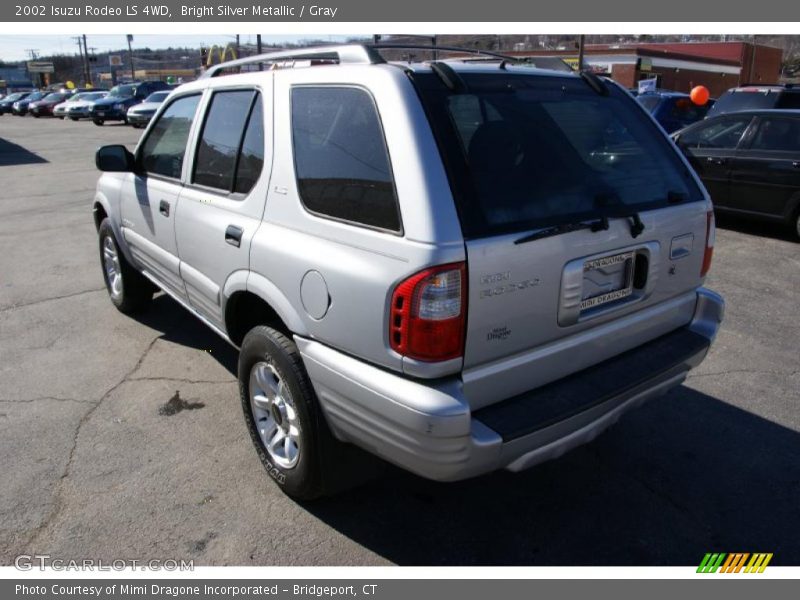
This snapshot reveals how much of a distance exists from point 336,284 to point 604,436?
6.57ft

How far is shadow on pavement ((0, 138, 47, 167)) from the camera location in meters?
18.0

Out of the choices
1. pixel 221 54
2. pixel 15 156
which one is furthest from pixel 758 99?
pixel 15 156

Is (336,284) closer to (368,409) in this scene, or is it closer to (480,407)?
(368,409)

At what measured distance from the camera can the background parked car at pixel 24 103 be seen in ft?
143

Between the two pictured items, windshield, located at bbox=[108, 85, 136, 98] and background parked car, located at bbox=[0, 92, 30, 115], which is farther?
background parked car, located at bbox=[0, 92, 30, 115]

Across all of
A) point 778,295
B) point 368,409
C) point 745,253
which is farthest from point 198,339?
point 745,253

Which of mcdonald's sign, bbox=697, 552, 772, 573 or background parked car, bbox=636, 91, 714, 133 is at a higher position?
background parked car, bbox=636, 91, 714, 133

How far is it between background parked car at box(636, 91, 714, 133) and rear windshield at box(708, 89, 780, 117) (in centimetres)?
105

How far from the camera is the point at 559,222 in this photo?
2596 millimetres

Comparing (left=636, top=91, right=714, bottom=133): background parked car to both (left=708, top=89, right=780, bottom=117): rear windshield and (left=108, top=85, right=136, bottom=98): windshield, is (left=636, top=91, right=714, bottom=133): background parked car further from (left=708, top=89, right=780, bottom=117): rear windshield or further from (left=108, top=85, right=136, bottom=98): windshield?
(left=108, top=85, right=136, bottom=98): windshield

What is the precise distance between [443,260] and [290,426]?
49.6 inches

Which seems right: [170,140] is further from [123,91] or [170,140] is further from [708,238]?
[123,91]

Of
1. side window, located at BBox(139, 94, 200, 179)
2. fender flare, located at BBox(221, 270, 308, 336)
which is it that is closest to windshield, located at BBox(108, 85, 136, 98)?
side window, located at BBox(139, 94, 200, 179)

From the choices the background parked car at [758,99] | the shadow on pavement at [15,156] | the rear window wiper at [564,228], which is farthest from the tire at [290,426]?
the shadow on pavement at [15,156]
